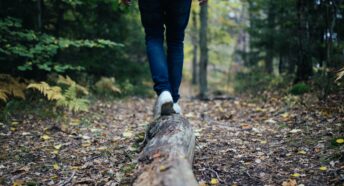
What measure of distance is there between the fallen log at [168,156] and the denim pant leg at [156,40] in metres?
0.41

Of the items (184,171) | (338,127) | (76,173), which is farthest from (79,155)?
(338,127)

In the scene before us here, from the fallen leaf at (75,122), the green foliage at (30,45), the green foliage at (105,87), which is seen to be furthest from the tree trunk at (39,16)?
the green foliage at (105,87)

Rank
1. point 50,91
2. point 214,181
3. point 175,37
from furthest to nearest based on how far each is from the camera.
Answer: point 50,91 < point 175,37 < point 214,181

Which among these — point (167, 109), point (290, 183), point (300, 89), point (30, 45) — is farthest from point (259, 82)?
point (290, 183)

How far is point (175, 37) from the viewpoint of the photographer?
424 cm

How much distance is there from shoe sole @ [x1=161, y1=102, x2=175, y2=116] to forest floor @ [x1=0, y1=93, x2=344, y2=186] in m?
0.55

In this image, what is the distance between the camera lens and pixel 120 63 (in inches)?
400

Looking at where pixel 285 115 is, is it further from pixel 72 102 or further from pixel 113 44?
pixel 72 102

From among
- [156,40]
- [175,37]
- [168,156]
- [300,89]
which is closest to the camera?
[168,156]

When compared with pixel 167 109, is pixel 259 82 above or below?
above

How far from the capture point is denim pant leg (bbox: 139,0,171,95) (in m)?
3.93

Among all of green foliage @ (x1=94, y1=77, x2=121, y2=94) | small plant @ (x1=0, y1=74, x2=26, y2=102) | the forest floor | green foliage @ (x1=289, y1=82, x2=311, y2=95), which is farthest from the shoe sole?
green foliage @ (x1=94, y1=77, x2=121, y2=94)

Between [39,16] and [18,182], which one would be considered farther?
[39,16]

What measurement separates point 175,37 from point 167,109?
2.89 ft
